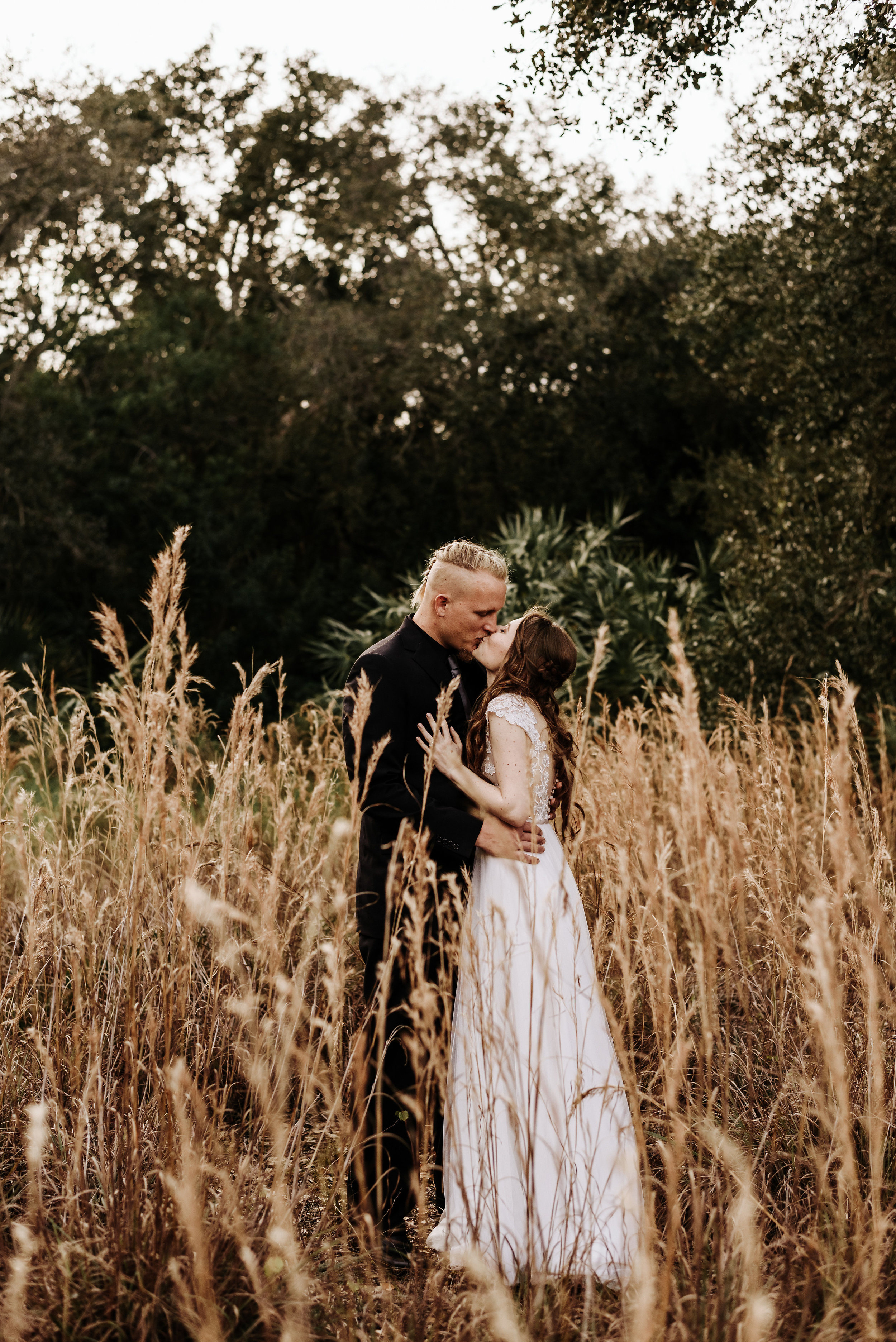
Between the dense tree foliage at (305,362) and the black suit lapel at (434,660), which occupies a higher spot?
the dense tree foliage at (305,362)

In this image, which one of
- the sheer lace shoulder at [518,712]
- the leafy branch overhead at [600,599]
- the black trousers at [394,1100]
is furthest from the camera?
the leafy branch overhead at [600,599]

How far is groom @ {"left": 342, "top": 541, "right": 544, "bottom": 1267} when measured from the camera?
8.86 feet

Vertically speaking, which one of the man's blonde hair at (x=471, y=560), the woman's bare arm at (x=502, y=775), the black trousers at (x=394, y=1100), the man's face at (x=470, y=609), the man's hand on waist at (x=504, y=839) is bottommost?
the black trousers at (x=394, y=1100)

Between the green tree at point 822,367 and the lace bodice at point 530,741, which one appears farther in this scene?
the green tree at point 822,367

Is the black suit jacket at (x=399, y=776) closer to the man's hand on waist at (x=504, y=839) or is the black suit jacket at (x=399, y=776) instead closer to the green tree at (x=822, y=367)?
the man's hand on waist at (x=504, y=839)

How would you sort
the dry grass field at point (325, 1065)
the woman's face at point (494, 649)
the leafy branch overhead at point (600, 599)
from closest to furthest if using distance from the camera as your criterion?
the dry grass field at point (325, 1065) < the woman's face at point (494, 649) < the leafy branch overhead at point (600, 599)

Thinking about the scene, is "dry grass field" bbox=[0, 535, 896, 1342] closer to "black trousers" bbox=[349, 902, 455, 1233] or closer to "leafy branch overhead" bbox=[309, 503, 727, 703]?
"black trousers" bbox=[349, 902, 455, 1233]

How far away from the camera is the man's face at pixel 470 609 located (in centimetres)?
300

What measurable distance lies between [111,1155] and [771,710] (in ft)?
20.1

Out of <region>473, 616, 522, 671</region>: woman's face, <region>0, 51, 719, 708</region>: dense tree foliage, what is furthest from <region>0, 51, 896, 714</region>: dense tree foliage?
<region>473, 616, 522, 671</region>: woman's face

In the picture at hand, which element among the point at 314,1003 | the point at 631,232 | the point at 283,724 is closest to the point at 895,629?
the point at 283,724

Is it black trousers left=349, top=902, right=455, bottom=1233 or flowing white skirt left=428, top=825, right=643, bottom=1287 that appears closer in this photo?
flowing white skirt left=428, top=825, right=643, bottom=1287

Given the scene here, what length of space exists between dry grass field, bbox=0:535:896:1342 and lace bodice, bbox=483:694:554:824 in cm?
16

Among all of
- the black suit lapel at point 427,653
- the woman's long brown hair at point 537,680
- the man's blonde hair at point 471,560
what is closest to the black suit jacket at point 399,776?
the black suit lapel at point 427,653
